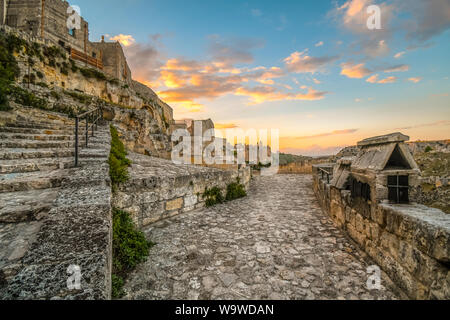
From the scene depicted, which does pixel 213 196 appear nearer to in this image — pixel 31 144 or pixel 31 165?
pixel 31 165

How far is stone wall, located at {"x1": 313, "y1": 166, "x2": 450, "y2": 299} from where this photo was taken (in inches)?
72.6

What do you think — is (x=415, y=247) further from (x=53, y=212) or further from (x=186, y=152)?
(x=186, y=152)

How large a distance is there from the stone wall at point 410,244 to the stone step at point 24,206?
4.11 metres

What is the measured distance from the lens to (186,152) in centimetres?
1248

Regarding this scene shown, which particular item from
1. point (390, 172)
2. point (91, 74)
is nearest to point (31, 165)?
point (390, 172)

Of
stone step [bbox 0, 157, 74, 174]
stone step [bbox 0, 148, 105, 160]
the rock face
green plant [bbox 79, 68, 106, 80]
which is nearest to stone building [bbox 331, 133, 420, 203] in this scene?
stone step [bbox 0, 148, 105, 160]

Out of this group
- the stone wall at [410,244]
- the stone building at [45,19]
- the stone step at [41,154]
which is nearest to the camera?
the stone wall at [410,244]

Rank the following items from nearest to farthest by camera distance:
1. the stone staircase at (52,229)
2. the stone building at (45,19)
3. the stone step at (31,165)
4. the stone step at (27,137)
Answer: the stone staircase at (52,229) → the stone step at (31,165) → the stone step at (27,137) → the stone building at (45,19)

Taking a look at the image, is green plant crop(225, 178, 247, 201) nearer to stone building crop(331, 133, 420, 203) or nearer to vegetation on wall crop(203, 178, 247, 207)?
vegetation on wall crop(203, 178, 247, 207)

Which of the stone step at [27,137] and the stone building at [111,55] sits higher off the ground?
the stone building at [111,55]

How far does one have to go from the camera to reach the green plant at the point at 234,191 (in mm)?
7093

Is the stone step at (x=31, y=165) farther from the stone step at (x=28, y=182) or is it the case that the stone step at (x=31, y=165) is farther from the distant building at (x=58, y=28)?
the distant building at (x=58, y=28)

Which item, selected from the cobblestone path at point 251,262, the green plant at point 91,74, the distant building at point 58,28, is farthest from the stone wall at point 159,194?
the distant building at point 58,28
